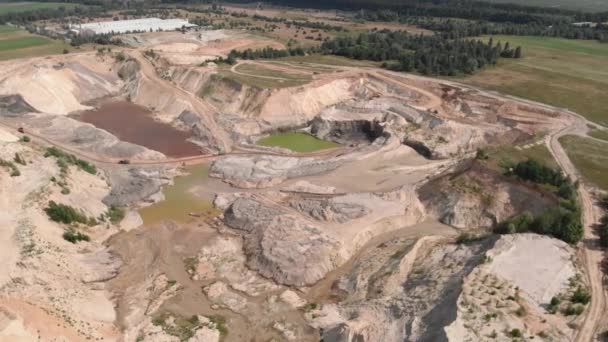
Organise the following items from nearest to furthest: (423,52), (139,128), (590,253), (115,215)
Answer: (590,253) → (115,215) → (139,128) → (423,52)

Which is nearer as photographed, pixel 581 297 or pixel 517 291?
pixel 581 297

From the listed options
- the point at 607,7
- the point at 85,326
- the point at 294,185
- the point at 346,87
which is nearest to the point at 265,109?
the point at 346,87

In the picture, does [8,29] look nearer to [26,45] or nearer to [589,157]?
[26,45]

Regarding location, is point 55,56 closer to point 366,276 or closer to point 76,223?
point 76,223

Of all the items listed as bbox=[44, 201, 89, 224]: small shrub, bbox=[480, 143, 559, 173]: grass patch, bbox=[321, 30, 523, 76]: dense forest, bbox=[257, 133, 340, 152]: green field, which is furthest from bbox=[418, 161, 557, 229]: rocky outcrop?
bbox=[321, 30, 523, 76]: dense forest

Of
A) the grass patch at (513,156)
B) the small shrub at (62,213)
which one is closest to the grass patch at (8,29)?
the small shrub at (62,213)

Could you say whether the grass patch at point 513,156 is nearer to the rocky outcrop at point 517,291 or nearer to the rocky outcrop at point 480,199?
the rocky outcrop at point 480,199

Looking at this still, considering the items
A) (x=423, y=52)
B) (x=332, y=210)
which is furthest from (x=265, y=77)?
(x=332, y=210)
